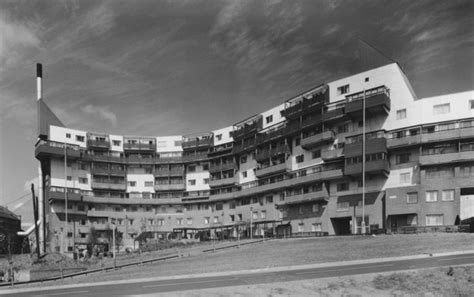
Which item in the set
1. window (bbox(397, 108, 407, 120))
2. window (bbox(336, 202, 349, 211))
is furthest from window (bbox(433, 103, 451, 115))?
window (bbox(336, 202, 349, 211))

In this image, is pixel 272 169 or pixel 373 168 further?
pixel 272 169

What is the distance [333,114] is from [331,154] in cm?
745

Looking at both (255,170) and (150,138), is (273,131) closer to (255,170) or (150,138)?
(255,170)

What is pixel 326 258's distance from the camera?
37625mm

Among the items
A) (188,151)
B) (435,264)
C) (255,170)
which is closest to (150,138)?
(188,151)

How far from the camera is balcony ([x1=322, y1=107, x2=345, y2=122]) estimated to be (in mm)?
76375

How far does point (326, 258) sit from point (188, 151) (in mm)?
88899

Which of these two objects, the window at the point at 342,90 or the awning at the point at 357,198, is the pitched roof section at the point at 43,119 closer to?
the window at the point at 342,90

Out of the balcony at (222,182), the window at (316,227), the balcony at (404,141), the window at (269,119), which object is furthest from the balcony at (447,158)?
the balcony at (222,182)

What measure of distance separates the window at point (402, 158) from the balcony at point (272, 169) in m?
26.4

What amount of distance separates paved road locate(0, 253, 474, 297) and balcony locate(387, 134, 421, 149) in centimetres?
3676

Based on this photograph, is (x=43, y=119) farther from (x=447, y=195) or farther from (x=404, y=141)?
(x=447, y=195)

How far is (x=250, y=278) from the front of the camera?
93.2 ft

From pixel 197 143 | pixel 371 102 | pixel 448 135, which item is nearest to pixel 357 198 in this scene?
pixel 371 102
